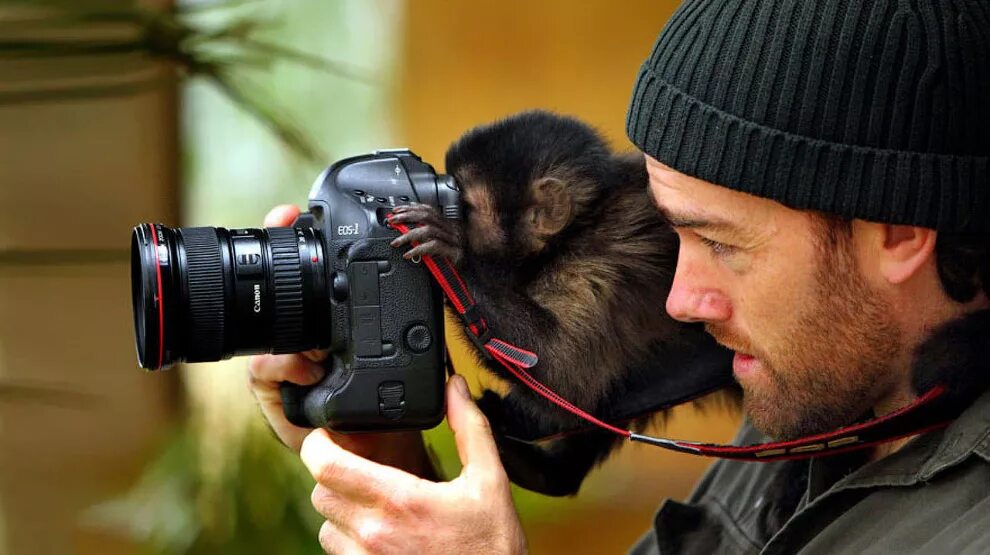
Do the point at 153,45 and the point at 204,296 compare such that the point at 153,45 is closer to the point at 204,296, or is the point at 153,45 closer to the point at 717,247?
the point at 204,296

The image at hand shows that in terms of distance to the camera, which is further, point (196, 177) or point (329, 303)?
point (196, 177)

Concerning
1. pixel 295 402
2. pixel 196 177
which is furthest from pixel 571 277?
pixel 196 177

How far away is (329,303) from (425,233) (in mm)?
133

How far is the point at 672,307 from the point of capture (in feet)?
4.17

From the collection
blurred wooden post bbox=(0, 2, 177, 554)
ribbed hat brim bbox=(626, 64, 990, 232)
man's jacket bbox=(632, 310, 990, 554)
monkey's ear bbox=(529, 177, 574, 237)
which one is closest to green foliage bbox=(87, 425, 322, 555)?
blurred wooden post bbox=(0, 2, 177, 554)

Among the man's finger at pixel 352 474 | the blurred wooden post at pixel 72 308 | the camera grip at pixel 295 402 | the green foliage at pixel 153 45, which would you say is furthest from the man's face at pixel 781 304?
the blurred wooden post at pixel 72 308

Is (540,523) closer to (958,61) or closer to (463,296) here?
(463,296)

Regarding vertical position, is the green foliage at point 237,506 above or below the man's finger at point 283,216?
below

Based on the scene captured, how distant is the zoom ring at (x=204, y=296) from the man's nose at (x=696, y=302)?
0.49m

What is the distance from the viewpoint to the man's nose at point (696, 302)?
125 cm

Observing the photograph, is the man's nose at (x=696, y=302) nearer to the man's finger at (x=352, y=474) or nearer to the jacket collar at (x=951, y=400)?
the jacket collar at (x=951, y=400)

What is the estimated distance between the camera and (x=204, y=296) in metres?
1.26

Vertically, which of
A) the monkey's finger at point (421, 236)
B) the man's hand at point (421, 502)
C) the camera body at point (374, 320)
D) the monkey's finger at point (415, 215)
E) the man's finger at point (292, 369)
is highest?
the monkey's finger at point (415, 215)

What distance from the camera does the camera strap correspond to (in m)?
1.17
